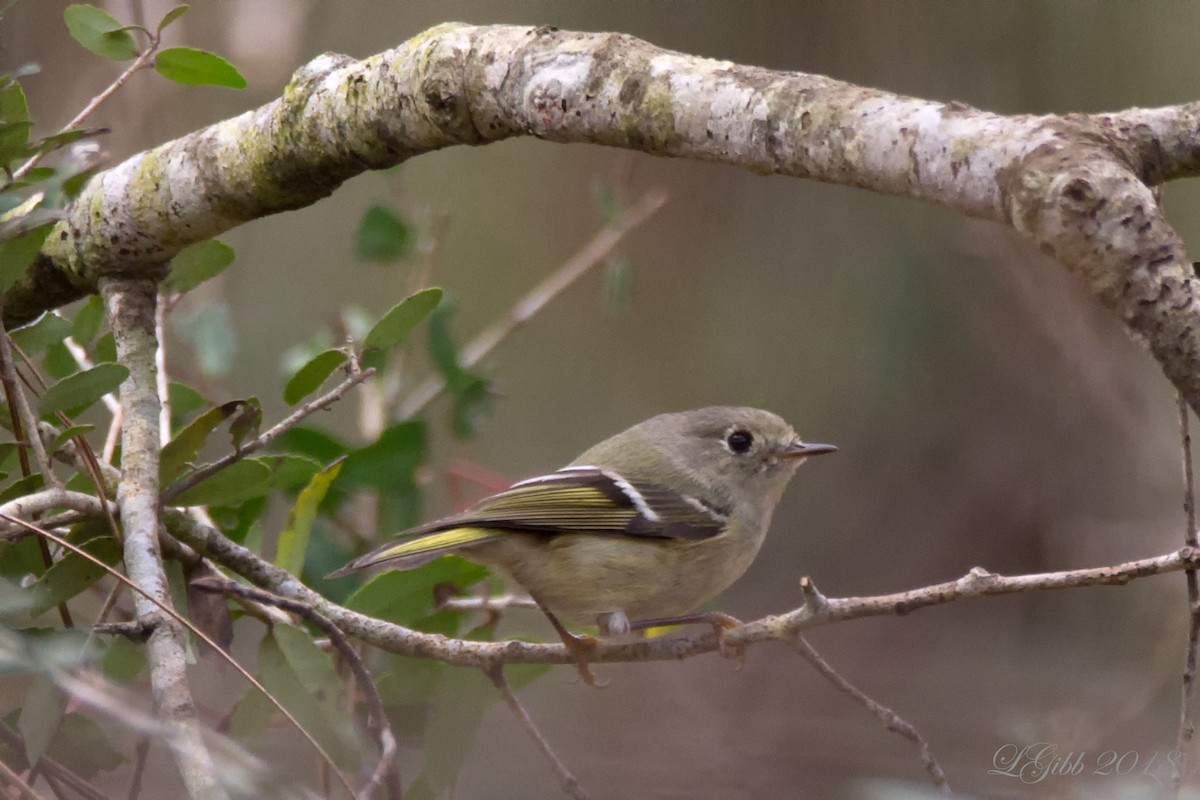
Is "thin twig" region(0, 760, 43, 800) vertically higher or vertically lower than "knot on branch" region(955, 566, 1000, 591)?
lower

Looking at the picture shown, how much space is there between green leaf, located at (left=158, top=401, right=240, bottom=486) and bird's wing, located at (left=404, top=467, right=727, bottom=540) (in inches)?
23.1

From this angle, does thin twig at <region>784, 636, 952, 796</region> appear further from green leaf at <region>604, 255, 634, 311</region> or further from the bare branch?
green leaf at <region>604, 255, 634, 311</region>

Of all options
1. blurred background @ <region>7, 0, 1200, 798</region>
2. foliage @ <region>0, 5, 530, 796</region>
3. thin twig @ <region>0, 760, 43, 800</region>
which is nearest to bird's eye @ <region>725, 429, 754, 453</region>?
foliage @ <region>0, 5, 530, 796</region>

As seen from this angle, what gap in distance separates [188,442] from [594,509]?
0.94m

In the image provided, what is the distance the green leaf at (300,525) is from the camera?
74.7 inches

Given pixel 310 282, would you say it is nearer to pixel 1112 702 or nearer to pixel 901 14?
pixel 901 14

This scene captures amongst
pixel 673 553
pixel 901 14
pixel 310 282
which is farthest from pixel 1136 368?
pixel 310 282

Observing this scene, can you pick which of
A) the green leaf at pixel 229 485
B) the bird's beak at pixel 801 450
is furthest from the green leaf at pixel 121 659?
the bird's beak at pixel 801 450

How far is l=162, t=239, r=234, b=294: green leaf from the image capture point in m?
1.91

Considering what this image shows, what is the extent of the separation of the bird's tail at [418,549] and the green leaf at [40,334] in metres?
0.54

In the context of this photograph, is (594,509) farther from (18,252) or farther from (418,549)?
(18,252)

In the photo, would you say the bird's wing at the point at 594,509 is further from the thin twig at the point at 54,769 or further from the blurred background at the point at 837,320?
the blurred background at the point at 837,320

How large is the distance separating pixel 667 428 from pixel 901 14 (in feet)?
10.4

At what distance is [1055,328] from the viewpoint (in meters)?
4.32
